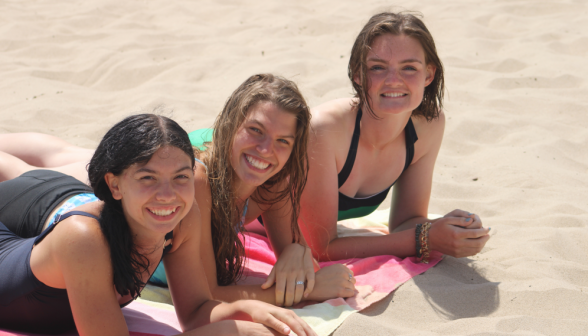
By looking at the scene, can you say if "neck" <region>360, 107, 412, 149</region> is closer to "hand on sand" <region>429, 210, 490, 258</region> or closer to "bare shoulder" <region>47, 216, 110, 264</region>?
"hand on sand" <region>429, 210, 490, 258</region>

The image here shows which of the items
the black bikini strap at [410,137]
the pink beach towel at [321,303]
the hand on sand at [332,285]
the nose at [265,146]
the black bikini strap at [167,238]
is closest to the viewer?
the black bikini strap at [167,238]

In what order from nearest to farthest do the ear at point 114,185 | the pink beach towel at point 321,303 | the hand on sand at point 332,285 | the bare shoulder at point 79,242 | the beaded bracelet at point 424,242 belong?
the bare shoulder at point 79,242, the ear at point 114,185, the pink beach towel at point 321,303, the hand on sand at point 332,285, the beaded bracelet at point 424,242

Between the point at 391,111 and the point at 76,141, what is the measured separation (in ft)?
7.86

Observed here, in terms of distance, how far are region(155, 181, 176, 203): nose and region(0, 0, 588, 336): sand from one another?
0.89m

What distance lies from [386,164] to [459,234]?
638mm

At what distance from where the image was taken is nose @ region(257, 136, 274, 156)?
247cm

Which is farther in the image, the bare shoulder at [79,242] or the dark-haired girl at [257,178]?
the dark-haired girl at [257,178]

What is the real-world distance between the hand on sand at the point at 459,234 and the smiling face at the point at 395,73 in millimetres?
623

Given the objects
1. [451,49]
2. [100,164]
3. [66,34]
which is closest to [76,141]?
[100,164]

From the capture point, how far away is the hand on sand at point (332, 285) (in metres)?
2.58

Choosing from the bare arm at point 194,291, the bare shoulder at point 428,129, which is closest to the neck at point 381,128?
the bare shoulder at point 428,129

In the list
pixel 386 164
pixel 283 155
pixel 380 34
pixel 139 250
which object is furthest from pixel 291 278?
pixel 380 34

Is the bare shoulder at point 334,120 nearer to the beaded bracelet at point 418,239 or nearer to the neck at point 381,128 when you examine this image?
the neck at point 381,128

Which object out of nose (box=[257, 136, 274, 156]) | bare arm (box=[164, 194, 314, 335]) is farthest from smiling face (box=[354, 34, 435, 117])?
bare arm (box=[164, 194, 314, 335])
